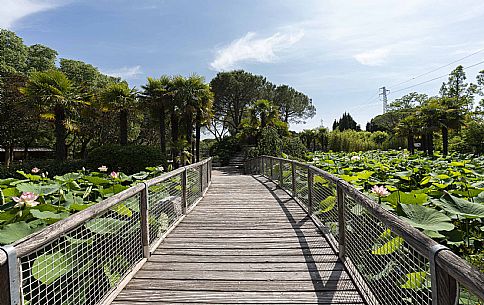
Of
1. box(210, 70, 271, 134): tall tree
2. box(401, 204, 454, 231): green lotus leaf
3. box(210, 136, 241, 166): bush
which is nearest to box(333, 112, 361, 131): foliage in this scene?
box(210, 70, 271, 134): tall tree

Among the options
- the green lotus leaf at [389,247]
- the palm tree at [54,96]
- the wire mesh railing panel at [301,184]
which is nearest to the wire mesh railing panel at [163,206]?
the wire mesh railing panel at [301,184]

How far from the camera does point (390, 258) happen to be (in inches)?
77.7

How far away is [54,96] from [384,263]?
11.7 m

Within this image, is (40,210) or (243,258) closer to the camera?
(40,210)

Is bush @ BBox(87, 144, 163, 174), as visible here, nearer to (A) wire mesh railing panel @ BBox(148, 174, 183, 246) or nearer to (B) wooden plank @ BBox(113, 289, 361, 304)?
(A) wire mesh railing panel @ BBox(148, 174, 183, 246)

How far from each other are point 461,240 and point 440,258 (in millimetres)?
1383

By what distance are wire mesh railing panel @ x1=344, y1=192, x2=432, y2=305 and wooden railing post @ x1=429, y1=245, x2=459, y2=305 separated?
0.18 m

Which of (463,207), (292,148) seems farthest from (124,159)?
(463,207)

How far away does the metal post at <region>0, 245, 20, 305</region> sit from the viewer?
3.85 feet

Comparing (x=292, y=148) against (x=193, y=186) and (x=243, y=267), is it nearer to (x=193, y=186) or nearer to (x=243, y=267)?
(x=193, y=186)

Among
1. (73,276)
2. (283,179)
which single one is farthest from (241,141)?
(73,276)

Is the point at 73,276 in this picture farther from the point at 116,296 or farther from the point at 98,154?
the point at 98,154

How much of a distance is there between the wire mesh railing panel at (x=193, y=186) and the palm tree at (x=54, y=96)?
25.1 ft

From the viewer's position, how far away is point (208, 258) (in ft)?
9.45
